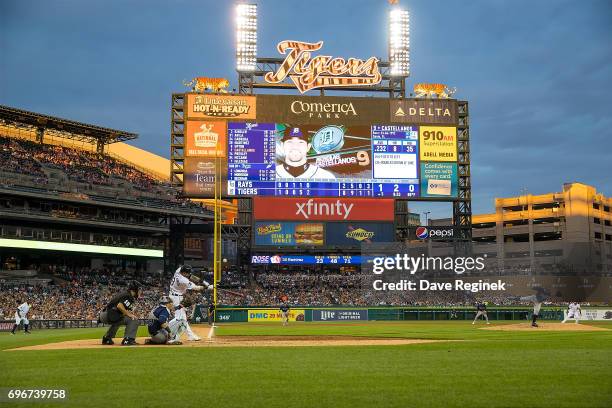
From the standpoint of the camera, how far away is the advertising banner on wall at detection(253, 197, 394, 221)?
177ft

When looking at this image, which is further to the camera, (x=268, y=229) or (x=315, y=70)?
(x=315, y=70)

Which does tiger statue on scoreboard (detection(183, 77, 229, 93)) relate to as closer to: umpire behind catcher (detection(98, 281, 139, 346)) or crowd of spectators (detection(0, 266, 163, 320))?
crowd of spectators (detection(0, 266, 163, 320))

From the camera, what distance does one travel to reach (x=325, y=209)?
179 feet

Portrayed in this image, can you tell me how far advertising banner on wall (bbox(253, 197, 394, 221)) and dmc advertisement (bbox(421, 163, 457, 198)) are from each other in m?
3.31

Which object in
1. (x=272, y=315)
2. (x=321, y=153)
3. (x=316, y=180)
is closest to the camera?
(x=272, y=315)

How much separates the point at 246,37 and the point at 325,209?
16.3m

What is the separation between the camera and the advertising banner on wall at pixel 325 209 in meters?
53.8

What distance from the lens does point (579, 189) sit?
92.5 metres

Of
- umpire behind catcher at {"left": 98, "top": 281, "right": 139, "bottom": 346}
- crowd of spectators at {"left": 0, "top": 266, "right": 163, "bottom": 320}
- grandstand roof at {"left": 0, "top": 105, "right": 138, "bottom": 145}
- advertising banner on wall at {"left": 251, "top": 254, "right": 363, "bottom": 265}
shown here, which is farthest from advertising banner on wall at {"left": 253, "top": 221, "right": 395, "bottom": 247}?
umpire behind catcher at {"left": 98, "top": 281, "right": 139, "bottom": 346}

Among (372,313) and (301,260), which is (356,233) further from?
(372,313)

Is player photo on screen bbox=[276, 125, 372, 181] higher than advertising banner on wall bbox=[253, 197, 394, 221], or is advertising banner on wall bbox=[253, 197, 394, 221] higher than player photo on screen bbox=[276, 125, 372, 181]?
player photo on screen bbox=[276, 125, 372, 181]

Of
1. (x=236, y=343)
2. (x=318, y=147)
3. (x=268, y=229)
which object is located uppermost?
(x=318, y=147)

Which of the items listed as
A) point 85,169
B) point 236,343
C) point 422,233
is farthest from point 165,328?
point 85,169

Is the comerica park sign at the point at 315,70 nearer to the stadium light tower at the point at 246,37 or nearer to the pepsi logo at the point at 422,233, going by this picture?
the stadium light tower at the point at 246,37
